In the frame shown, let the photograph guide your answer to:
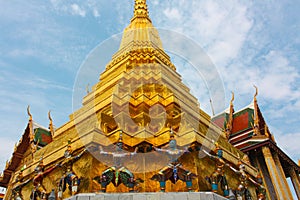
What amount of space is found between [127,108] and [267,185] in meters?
8.08

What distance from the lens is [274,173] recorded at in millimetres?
13672

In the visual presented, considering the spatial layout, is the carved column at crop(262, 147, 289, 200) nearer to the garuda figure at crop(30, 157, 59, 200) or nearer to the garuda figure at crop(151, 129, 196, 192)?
the garuda figure at crop(151, 129, 196, 192)

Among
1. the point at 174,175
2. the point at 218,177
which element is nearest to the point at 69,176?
the point at 174,175

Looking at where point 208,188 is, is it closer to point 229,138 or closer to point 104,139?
point 104,139

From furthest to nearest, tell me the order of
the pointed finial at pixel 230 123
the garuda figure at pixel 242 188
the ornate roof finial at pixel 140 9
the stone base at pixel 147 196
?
the ornate roof finial at pixel 140 9 < the pointed finial at pixel 230 123 < the garuda figure at pixel 242 188 < the stone base at pixel 147 196

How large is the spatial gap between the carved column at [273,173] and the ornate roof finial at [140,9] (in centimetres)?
1238

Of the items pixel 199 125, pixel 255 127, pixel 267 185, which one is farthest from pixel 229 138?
pixel 199 125

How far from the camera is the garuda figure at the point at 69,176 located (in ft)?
26.5

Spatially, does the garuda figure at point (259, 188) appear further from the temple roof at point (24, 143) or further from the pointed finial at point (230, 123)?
the temple roof at point (24, 143)

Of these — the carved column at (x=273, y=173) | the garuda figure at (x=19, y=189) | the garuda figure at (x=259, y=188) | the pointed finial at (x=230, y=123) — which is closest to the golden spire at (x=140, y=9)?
the pointed finial at (x=230, y=123)

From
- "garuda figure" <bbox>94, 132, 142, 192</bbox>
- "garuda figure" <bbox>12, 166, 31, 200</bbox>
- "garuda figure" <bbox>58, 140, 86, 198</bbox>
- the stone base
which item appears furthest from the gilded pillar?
"garuda figure" <bbox>12, 166, 31, 200</bbox>

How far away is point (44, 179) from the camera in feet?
31.8

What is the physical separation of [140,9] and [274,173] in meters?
14.4

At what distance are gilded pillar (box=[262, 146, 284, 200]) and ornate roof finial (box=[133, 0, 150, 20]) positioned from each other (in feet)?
40.6
